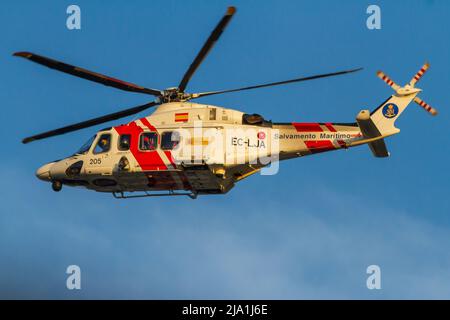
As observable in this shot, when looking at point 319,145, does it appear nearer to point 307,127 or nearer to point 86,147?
point 307,127

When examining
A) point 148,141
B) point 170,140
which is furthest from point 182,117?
point 148,141

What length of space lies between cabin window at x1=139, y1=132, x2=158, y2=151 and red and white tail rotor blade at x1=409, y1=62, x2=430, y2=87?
24.3 ft

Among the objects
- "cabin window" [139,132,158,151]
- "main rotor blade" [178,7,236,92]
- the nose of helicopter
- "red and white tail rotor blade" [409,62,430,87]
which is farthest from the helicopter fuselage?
"red and white tail rotor blade" [409,62,430,87]

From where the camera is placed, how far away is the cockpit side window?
34.0 metres

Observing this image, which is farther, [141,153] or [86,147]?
[86,147]

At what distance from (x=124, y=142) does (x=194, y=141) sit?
7.29 ft

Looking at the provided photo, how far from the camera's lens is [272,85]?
31984 mm

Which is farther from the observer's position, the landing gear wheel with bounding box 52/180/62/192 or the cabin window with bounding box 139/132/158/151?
the landing gear wheel with bounding box 52/180/62/192

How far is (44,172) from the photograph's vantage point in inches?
1378

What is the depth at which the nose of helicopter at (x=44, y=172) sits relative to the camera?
115 ft

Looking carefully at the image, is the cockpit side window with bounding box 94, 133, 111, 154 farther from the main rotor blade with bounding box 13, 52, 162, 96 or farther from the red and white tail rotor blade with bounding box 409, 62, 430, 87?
the red and white tail rotor blade with bounding box 409, 62, 430, 87

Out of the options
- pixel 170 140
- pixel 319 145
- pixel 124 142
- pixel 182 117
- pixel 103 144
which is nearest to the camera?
pixel 319 145

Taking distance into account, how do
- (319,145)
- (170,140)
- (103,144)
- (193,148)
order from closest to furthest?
(319,145), (193,148), (170,140), (103,144)
